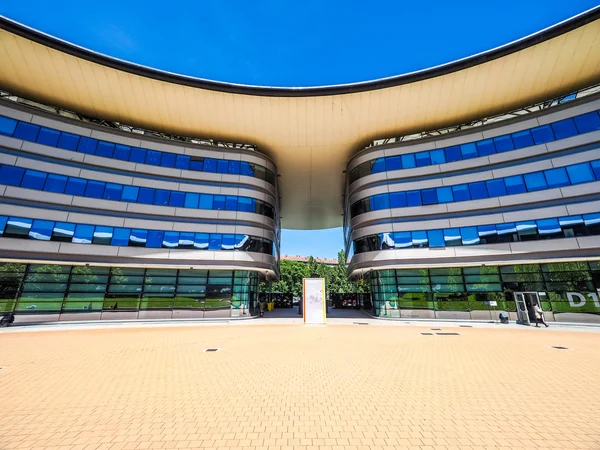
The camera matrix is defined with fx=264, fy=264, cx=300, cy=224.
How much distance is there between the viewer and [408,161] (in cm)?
2619

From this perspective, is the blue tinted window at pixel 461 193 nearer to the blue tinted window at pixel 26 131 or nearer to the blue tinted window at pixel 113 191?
the blue tinted window at pixel 113 191

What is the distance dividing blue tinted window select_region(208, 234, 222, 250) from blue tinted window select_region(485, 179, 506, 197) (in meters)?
25.0

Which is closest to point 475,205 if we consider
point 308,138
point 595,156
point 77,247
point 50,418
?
point 595,156

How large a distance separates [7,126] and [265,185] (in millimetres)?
21682

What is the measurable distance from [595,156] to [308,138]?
23789mm

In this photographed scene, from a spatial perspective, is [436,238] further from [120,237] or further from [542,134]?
[120,237]

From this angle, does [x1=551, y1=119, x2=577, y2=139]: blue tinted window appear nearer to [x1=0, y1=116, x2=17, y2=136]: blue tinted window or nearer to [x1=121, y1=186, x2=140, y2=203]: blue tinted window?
[x1=121, y1=186, x2=140, y2=203]: blue tinted window

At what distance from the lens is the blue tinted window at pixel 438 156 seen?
83.3 ft

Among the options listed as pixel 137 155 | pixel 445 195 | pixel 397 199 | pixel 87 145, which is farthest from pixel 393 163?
pixel 87 145

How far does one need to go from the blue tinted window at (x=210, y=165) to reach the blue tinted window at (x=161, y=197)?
14.9 feet

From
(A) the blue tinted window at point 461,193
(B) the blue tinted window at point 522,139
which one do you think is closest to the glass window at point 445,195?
(A) the blue tinted window at point 461,193

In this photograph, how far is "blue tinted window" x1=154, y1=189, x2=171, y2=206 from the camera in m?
24.9

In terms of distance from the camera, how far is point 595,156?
20.3 metres

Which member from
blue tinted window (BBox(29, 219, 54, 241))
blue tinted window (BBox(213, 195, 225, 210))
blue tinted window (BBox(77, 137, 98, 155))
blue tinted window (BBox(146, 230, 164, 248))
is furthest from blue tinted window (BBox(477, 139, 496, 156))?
blue tinted window (BBox(29, 219, 54, 241))
